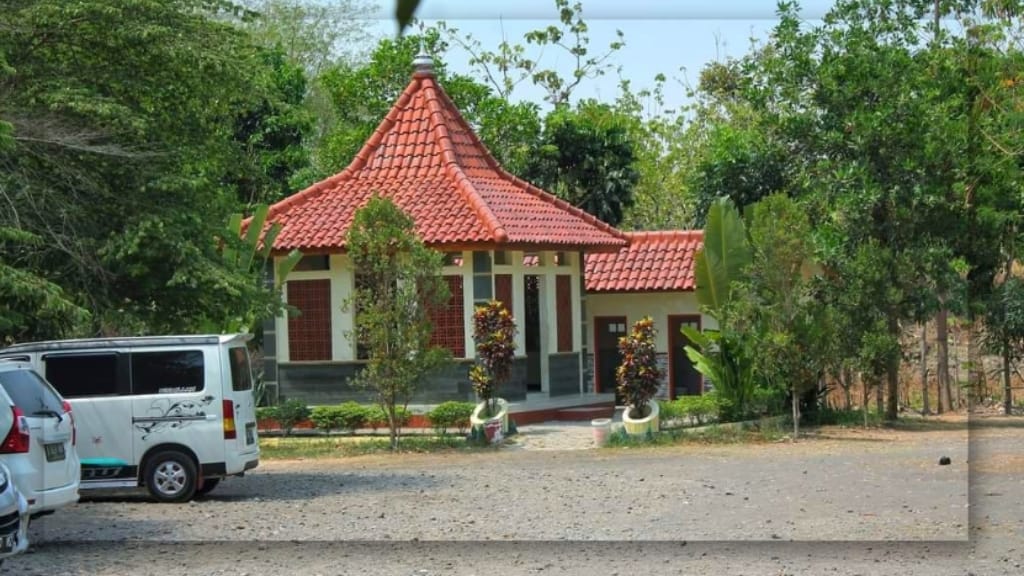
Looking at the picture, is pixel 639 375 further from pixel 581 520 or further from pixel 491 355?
pixel 581 520

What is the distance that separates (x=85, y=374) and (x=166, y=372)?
33.2 inches

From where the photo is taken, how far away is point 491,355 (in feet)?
70.9

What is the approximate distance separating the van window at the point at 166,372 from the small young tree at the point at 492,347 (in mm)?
7340

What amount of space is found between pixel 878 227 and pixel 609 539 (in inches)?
535

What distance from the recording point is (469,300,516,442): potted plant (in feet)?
70.8

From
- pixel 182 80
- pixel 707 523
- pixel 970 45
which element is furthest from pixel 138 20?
pixel 970 45

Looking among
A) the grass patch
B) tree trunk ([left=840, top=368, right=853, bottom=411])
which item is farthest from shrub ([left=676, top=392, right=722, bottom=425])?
the grass patch

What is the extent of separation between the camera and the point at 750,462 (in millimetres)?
18094

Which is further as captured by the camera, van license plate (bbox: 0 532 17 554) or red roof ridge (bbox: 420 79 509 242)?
red roof ridge (bbox: 420 79 509 242)

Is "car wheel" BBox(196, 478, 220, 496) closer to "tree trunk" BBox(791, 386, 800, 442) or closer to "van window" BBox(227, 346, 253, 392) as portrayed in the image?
"van window" BBox(227, 346, 253, 392)

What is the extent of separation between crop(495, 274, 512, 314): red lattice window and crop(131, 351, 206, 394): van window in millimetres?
9367

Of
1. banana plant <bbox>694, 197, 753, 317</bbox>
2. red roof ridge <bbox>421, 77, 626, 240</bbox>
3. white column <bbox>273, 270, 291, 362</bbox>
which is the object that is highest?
red roof ridge <bbox>421, 77, 626, 240</bbox>

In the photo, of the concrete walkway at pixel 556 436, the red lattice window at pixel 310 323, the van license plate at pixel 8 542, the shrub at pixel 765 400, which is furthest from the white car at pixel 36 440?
the shrub at pixel 765 400

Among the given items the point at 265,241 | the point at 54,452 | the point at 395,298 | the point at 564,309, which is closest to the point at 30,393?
the point at 54,452
